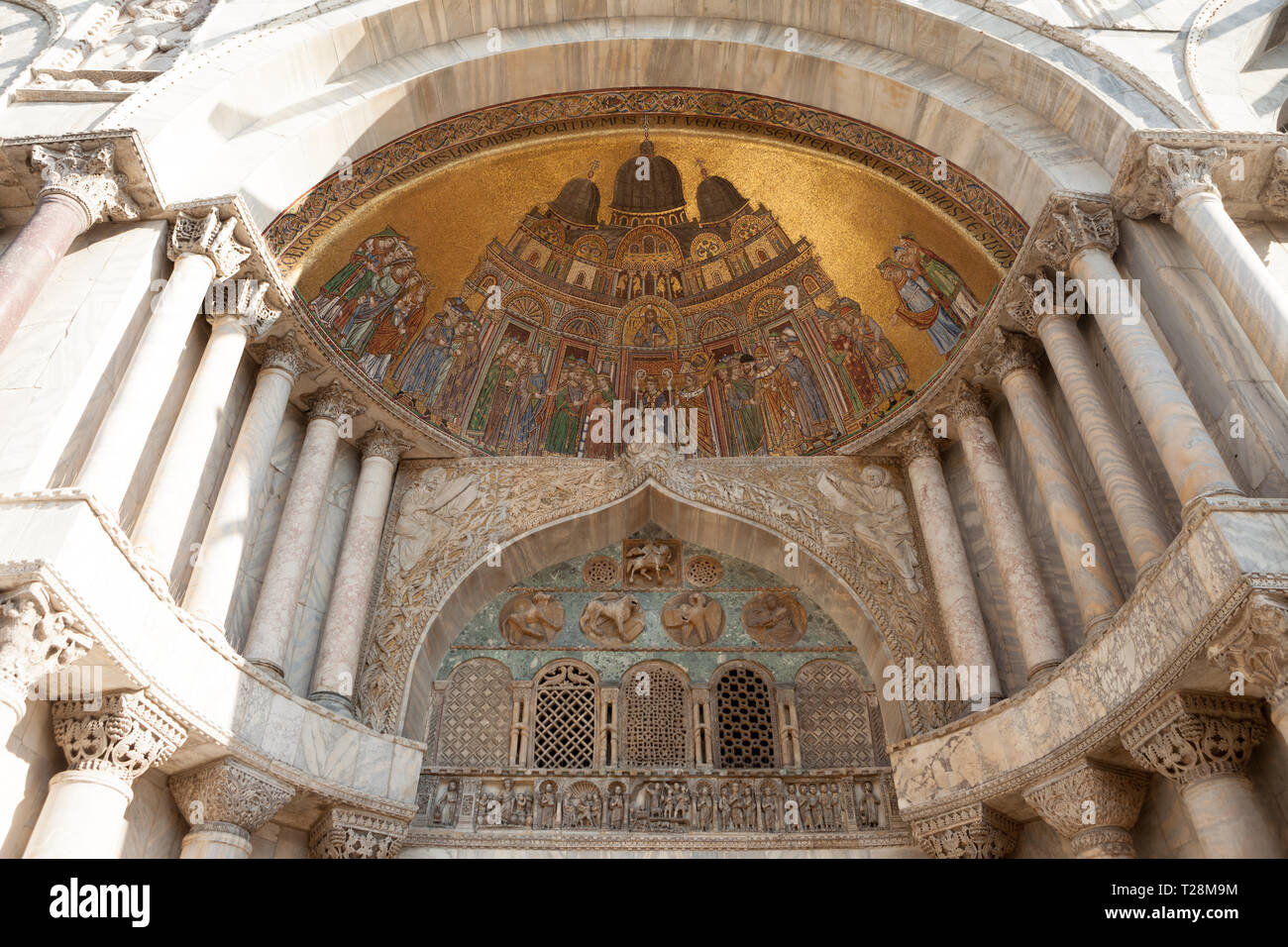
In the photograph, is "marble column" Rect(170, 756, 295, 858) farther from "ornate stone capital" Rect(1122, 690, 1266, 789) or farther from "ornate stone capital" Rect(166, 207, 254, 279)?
"ornate stone capital" Rect(1122, 690, 1266, 789)

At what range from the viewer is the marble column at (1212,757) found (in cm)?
602

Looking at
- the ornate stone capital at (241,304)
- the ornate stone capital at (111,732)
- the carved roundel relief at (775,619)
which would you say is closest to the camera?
the ornate stone capital at (111,732)

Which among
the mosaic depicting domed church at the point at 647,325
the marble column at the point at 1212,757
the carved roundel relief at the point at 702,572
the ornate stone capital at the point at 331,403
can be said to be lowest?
the marble column at the point at 1212,757

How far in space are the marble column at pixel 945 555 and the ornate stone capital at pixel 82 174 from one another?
8.26 m

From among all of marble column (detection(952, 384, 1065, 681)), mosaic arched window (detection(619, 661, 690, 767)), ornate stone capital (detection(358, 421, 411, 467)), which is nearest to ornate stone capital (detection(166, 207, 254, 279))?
ornate stone capital (detection(358, 421, 411, 467))

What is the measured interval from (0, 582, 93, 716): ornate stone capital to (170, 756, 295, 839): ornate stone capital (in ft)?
5.86

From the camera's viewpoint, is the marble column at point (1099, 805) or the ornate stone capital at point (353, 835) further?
the ornate stone capital at point (353, 835)

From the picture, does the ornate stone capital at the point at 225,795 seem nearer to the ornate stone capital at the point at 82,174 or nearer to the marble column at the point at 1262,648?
the ornate stone capital at the point at 82,174

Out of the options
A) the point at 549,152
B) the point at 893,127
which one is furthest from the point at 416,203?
the point at 893,127

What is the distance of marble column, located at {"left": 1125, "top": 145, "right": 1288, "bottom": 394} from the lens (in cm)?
678

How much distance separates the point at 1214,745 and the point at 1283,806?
0.57m

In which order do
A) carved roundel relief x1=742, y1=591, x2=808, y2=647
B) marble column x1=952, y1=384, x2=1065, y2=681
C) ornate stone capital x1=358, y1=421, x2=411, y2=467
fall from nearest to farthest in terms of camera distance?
1. marble column x1=952, y1=384, x2=1065, y2=681
2. ornate stone capital x1=358, y1=421, x2=411, y2=467
3. carved roundel relief x1=742, y1=591, x2=808, y2=647

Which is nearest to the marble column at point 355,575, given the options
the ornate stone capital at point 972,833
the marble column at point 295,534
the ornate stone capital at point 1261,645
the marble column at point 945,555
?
the marble column at point 295,534

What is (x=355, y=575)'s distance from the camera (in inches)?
386
